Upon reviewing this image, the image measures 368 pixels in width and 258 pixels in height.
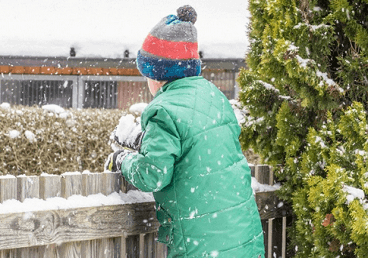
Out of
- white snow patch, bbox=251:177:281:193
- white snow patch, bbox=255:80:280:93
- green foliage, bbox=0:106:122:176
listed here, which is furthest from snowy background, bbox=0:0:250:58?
white snow patch, bbox=251:177:281:193

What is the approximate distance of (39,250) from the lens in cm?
251

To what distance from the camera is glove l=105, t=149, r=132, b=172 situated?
264cm

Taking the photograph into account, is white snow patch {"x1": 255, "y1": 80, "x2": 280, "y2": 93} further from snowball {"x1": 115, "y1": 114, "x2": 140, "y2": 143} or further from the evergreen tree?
snowball {"x1": 115, "y1": 114, "x2": 140, "y2": 143}

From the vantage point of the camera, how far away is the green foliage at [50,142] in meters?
6.46

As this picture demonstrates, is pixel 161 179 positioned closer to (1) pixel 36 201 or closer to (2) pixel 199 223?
(2) pixel 199 223

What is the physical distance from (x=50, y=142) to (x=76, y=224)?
430 centimetres

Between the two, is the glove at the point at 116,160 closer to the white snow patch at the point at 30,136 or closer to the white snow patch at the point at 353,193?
the white snow patch at the point at 353,193

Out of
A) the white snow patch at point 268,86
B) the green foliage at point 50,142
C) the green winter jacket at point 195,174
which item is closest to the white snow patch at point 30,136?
the green foliage at point 50,142

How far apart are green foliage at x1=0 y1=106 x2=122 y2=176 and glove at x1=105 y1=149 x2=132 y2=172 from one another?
3.99 metres

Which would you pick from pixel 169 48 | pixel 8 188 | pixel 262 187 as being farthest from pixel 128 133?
pixel 262 187

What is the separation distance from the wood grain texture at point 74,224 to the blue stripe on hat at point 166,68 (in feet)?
2.52

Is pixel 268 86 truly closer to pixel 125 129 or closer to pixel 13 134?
pixel 125 129

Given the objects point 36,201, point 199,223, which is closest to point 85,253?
point 36,201

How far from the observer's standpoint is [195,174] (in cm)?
238
